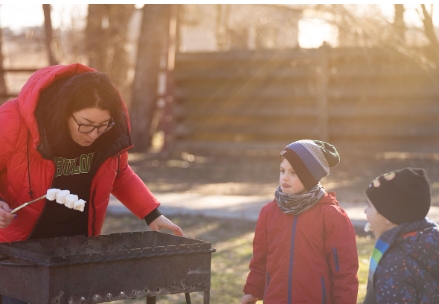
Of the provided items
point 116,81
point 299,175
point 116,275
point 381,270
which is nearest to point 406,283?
point 381,270

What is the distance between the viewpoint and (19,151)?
364 centimetres

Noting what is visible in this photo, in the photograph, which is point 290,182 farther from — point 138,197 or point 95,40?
point 95,40

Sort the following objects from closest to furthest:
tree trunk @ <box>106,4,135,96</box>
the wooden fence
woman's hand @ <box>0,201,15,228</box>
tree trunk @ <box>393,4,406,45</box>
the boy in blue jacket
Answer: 1. the boy in blue jacket
2. woman's hand @ <box>0,201,15,228</box>
3. tree trunk @ <box>393,4,406,45</box>
4. the wooden fence
5. tree trunk @ <box>106,4,135,96</box>

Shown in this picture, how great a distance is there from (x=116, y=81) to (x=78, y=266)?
13961 mm

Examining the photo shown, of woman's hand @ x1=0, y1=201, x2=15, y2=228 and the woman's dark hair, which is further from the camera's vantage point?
the woman's dark hair

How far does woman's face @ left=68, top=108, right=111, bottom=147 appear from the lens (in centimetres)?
362

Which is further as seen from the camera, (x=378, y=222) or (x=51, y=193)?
(x=51, y=193)

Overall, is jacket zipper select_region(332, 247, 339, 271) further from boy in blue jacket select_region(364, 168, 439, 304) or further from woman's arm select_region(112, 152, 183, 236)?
woman's arm select_region(112, 152, 183, 236)

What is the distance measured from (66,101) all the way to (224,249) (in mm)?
3873

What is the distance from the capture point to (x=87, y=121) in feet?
11.9

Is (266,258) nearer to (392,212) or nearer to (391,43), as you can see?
(392,212)

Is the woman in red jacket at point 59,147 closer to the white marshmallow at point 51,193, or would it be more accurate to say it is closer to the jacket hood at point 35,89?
the jacket hood at point 35,89

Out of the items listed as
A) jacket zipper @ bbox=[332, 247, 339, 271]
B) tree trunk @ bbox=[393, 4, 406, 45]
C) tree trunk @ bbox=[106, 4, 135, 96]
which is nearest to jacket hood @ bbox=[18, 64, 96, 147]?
jacket zipper @ bbox=[332, 247, 339, 271]

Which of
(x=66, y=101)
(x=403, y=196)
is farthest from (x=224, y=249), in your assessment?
(x=403, y=196)
